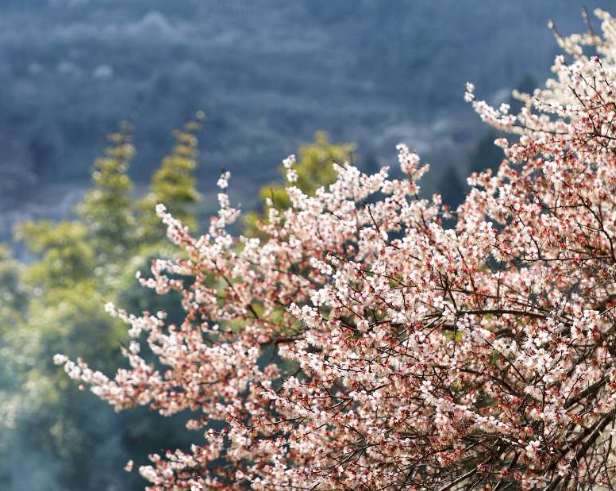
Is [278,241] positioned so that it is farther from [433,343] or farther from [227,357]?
[433,343]

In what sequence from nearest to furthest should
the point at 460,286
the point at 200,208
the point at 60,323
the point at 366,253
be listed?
the point at 460,286
the point at 366,253
the point at 60,323
the point at 200,208

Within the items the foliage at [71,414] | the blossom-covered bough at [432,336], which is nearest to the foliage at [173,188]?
the foliage at [71,414]

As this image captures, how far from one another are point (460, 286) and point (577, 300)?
1361mm

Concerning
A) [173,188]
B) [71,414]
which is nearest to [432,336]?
[71,414]

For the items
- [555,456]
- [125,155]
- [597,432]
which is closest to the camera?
[555,456]

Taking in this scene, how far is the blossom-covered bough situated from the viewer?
5.75 m

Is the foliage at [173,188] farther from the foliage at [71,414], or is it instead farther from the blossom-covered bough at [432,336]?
the blossom-covered bough at [432,336]

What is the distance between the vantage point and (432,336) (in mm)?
6398

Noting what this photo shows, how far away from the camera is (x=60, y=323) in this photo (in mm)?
26547

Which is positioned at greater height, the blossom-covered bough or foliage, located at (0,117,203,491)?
foliage, located at (0,117,203,491)

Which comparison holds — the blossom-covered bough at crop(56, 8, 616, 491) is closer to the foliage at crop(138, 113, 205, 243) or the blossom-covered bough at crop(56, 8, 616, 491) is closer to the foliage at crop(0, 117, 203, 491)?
the foliage at crop(0, 117, 203, 491)

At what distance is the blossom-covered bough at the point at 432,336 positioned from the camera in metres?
5.75

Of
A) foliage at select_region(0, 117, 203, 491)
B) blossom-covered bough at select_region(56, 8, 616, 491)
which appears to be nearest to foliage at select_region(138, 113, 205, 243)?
foliage at select_region(0, 117, 203, 491)

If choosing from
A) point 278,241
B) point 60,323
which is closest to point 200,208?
point 60,323
